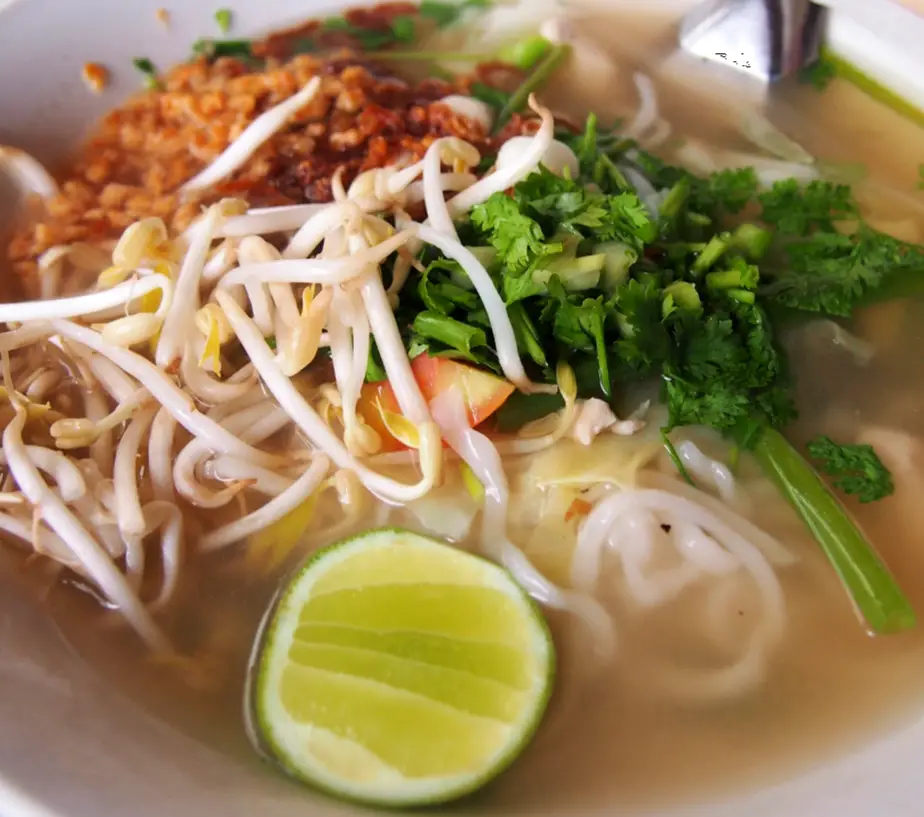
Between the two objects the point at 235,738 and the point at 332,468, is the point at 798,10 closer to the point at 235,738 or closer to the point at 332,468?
the point at 332,468

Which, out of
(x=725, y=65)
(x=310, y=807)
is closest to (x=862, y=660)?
(x=310, y=807)

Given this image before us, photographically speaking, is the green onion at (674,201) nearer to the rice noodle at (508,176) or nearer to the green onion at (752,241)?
the green onion at (752,241)

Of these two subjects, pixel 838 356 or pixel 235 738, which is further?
pixel 838 356

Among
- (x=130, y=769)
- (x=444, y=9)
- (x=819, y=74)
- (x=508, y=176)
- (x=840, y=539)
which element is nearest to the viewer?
(x=130, y=769)

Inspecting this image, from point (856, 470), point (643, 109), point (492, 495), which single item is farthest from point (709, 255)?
point (643, 109)

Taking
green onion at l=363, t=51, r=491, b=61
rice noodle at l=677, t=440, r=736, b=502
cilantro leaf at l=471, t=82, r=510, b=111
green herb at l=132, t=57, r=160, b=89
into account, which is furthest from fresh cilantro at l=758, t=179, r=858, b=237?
green herb at l=132, t=57, r=160, b=89

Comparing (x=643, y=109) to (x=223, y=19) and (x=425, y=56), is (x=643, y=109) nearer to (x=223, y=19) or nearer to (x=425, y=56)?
(x=425, y=56)

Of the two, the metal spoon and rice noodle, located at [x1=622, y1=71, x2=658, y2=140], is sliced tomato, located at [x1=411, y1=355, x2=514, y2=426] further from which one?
the metal spoon
